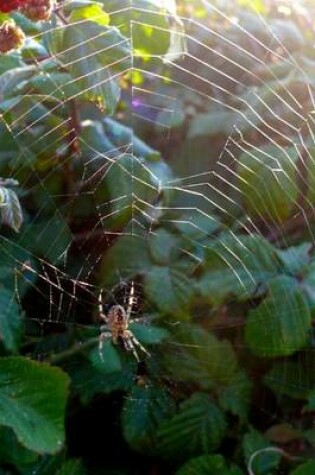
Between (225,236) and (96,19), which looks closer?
(96,19)

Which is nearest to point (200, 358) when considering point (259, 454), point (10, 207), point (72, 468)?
point (259, 454)

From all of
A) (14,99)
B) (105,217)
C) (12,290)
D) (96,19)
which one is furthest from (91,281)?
(96,19)

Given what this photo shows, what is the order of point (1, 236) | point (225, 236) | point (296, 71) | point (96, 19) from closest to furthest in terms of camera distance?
1. point (96, 19)
2. point (1, 236)
3. point (225, 236)
4. point (296, 71)

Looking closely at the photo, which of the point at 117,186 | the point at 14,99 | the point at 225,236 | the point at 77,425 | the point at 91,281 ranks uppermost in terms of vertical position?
the point at 14,99

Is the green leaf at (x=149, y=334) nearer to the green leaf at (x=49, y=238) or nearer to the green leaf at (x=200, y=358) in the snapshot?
the green leaf at (x=200, y=358)

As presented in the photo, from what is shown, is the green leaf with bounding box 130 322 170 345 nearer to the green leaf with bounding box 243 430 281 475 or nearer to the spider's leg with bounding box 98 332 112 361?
the spider's leg with bounding box 98 332 112 361

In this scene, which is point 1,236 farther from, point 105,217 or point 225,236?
point 225,236

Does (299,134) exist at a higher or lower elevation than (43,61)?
lower

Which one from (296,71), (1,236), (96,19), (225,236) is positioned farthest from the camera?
(296,71)

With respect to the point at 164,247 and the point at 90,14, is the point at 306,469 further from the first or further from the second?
the point at 90,14
